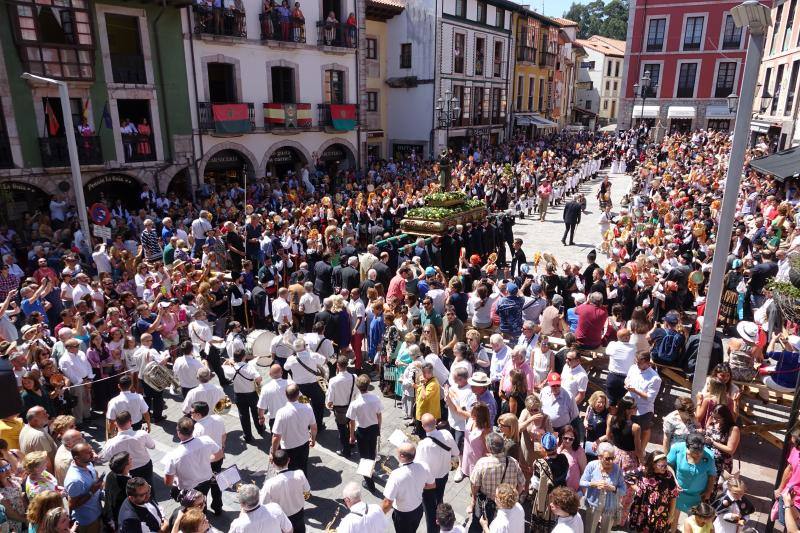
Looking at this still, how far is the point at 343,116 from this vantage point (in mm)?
25969

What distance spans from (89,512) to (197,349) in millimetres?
3774

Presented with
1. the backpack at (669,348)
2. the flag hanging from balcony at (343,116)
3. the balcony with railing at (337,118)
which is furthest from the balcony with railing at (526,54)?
the backpack at (669,348)

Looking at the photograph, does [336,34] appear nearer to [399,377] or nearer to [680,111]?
[399,377]

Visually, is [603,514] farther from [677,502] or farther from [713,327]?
[713,327]

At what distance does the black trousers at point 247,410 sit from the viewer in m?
7.33

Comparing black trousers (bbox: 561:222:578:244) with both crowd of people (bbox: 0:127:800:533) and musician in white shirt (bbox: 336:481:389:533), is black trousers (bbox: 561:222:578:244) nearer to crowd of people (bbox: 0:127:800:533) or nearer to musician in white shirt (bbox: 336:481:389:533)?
crowd of people (bbox: 0:127:800:533)

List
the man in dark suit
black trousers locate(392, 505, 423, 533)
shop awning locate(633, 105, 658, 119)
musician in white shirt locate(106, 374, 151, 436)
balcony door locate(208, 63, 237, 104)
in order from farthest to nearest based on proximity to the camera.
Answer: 1. shop awning locate(633, 105, 658, 119)
2. balcony door locate(208, 63, 237, 104)
3. the man in dark suit
4. musician in white shirt locate(106, 374, 151, 436)
5. black trousers locate(392, 505, 423, 533)

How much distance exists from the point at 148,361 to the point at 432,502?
4.42 m

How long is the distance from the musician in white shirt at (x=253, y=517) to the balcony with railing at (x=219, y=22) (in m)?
20.1

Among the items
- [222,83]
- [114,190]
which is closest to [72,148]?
[114,190]

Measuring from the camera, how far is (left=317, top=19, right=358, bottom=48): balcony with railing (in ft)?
80.3

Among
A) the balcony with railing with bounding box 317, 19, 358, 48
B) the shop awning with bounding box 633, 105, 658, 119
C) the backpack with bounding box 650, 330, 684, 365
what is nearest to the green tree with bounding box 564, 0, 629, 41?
the shop awning with bounding box 633, 105, 658, 119

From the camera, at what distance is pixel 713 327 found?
6.69m

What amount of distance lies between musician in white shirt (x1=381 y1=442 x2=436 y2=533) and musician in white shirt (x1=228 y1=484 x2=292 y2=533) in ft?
3.36
